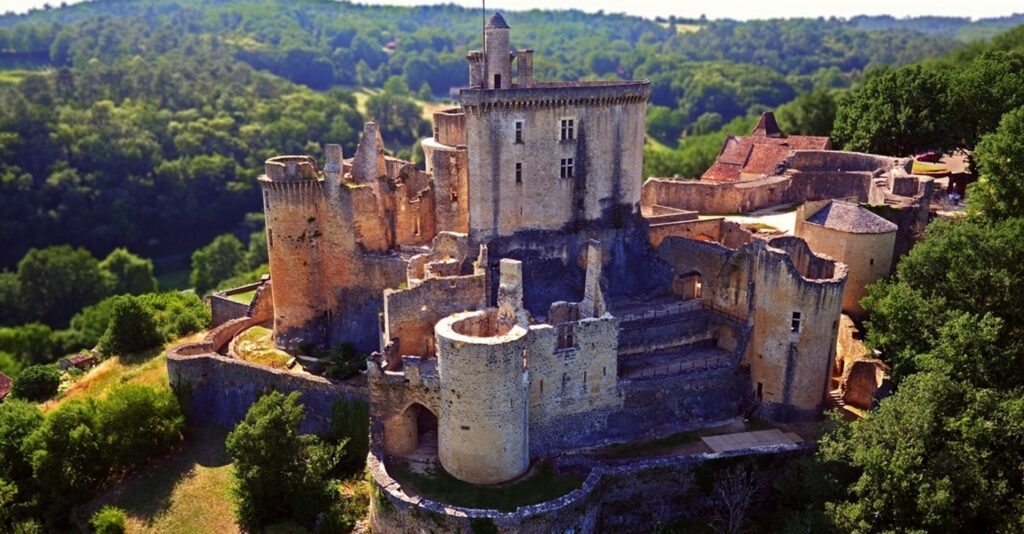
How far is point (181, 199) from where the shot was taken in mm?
96812

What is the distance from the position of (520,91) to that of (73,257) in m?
58.8

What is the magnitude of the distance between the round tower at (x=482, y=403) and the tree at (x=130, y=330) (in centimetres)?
2550

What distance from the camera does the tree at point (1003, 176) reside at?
114 feet

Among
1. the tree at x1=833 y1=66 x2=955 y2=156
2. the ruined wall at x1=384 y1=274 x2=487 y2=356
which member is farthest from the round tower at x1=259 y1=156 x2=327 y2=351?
the tree at x1=833 y1=66 x2=955 y2=156

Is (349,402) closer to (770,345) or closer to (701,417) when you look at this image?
(701,417)

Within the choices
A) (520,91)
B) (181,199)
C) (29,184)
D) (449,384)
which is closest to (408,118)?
(181,199)

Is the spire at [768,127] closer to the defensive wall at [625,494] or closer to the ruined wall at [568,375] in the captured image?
the defensive wall at [625,494]

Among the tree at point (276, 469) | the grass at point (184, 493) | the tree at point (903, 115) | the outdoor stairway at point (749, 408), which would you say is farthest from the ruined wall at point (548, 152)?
the tree at point (903, 115)

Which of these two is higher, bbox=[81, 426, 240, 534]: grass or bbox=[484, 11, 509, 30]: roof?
bbox=[484, 11, 509, 30]: roof

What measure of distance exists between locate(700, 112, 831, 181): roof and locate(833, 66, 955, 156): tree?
276cm

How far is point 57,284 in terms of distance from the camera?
242 ft

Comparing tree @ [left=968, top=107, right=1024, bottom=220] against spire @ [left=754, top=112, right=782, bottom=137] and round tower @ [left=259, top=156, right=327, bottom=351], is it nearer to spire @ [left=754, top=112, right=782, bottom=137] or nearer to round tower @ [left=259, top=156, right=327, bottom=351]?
spire @ [left=754, top=112, right=782, bottom=137]

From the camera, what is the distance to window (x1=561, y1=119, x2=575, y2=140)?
122 feet

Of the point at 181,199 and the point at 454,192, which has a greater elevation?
the point at 454,192
